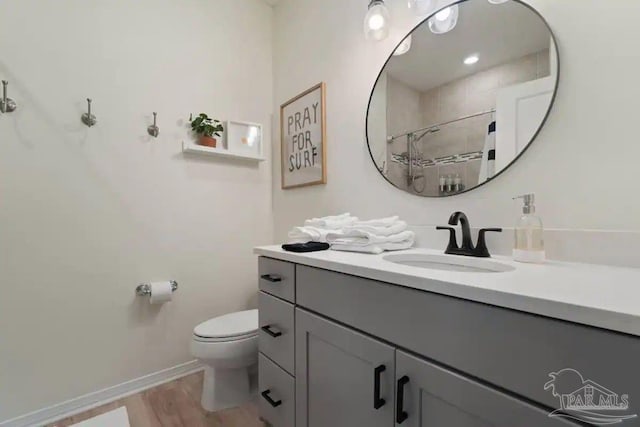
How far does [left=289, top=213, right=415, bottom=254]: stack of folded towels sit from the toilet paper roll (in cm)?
87

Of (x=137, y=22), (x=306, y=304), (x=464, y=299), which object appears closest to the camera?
(x=464, y=299)

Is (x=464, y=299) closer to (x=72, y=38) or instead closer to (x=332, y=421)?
(x=332, y=421)

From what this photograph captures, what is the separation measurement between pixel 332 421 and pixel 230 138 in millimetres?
1740

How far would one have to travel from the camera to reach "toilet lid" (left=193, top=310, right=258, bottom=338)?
1434mm

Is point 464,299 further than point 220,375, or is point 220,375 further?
point 220,375

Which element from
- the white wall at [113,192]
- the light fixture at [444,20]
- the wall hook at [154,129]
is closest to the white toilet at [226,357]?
the white wall at [113,192]

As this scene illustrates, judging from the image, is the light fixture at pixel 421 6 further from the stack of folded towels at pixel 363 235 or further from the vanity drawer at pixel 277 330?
the vanity drawer at pixel 277 330

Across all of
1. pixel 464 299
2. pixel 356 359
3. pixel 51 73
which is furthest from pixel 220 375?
pixel 51 73

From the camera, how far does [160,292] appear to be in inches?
64.9

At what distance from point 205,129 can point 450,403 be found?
1857 millimetres

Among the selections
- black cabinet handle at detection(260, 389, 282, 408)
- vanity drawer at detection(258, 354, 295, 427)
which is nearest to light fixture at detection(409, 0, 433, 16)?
vanity drawer at detection(258, 354, 295, 427)

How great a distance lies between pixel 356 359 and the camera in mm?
846

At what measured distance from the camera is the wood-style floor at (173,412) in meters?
1.38

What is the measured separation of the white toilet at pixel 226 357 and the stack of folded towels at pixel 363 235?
593 mm
